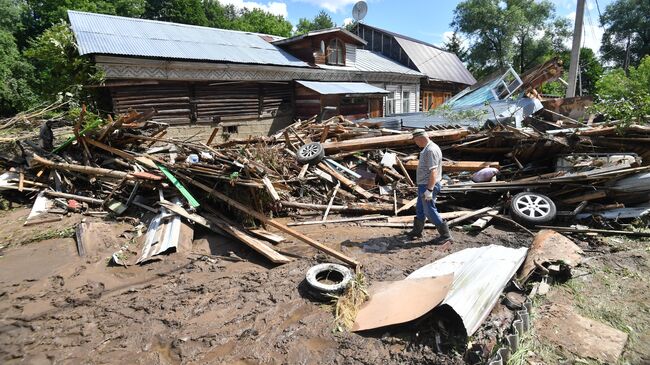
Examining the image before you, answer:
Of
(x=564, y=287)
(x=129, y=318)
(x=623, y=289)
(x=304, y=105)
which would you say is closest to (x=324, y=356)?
(x=129, y=318)

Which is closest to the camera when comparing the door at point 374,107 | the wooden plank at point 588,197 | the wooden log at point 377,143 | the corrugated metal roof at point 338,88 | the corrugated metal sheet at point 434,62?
the wooden plank at point 588,197

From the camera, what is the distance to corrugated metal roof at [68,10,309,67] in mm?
12805

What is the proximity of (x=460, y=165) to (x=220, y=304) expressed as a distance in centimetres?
633

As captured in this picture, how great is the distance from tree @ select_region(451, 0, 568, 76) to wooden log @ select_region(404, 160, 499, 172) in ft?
103

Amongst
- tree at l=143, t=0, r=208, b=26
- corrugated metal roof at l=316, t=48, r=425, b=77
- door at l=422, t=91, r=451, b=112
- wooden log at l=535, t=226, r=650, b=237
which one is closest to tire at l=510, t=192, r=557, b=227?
wooden log at l=535, t=226, r=650, b=237

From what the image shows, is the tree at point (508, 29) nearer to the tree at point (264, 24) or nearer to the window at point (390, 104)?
the window at point (390, 104)

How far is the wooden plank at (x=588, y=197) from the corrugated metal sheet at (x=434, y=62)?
71.0ft

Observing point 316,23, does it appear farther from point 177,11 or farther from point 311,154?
point 311,154

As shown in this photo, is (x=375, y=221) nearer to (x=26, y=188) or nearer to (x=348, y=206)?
(x=348, y=206)

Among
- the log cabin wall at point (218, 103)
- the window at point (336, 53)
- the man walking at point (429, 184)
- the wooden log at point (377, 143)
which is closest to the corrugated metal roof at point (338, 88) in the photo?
the log cabin wall at point (218, 103)

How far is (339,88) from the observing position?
17875 mm

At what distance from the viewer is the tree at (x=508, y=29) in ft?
110

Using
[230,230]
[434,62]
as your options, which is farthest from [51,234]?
[434,62]

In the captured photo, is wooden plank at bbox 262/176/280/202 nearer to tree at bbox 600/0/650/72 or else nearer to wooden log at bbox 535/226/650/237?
wooden log at bbox 535/226/650/237
